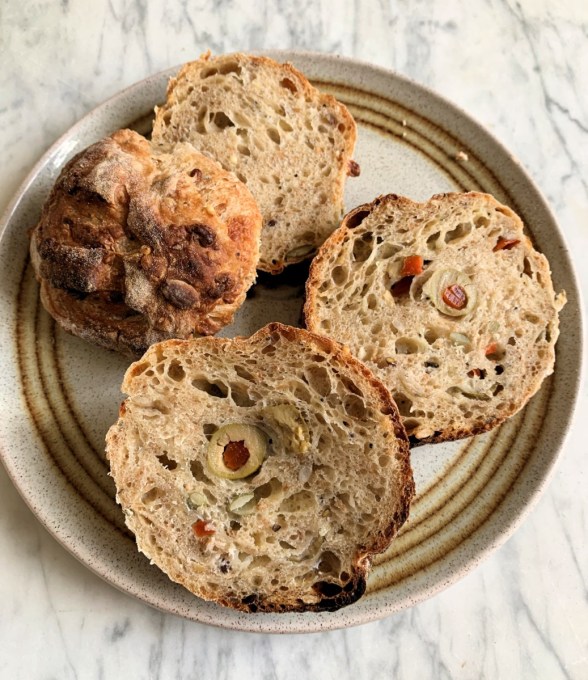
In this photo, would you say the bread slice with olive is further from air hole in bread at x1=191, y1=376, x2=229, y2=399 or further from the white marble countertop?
the white marble countertop

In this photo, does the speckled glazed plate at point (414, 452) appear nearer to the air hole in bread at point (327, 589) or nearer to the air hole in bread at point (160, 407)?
the air hole in bread at point (327, 589)

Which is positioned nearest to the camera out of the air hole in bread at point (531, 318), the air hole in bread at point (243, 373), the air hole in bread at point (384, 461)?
the air hole in bread at point (384, 461)

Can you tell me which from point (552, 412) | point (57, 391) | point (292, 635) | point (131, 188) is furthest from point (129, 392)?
point (552, 412)

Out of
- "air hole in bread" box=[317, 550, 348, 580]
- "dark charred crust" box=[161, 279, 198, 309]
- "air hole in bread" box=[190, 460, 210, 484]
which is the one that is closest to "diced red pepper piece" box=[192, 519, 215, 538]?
"air hole in bread" box=[190, 460, 210, 484]

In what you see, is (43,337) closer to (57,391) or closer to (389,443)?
(57,391)

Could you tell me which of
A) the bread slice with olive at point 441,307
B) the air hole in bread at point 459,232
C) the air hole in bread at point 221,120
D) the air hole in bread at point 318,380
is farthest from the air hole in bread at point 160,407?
the air hole in bread at point 459,232

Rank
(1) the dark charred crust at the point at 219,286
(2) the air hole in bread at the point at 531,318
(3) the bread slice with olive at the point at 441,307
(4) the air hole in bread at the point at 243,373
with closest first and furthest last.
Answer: (4) the air hole in bread at the point at 243,373, (1) the dark charred crust at the point at 219,286, (3) the bread slice with olive at the point at 441,307, (2) the air hole in bread at the point at 531,318
